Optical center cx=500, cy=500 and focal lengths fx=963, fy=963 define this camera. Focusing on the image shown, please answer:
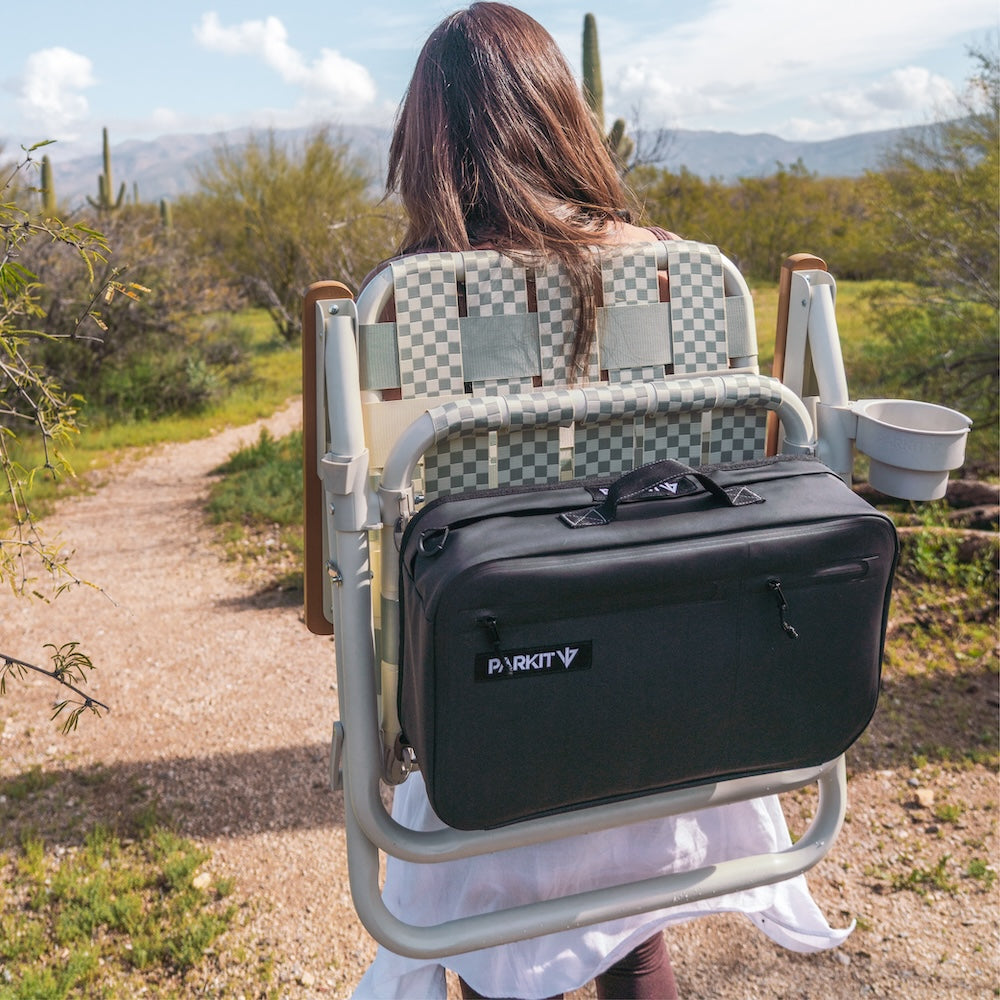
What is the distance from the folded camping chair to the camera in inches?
53.1

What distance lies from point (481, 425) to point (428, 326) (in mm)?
169

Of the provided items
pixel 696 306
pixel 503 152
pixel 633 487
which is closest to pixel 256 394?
pixel 503 152

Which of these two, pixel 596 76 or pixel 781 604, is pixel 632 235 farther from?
pixel 596 76

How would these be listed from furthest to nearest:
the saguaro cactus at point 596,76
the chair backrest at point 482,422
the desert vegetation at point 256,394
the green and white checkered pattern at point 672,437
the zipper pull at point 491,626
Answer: the saguaro cactus at point 596,76
the desert vegetation at point 256,394
the green and white checkered pattern at point 672,437
the chair backrest at point 482,422
the zipper pull at point 491,626

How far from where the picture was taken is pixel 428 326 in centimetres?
136

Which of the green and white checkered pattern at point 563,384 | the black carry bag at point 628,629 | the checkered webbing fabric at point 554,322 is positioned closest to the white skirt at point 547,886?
the black carry bag at point 628,629

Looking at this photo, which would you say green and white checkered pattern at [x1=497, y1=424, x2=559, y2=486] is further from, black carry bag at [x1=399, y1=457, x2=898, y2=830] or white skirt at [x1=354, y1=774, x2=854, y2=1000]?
white skirt at [x1=354, y1=774, x2=854, y2=1000]

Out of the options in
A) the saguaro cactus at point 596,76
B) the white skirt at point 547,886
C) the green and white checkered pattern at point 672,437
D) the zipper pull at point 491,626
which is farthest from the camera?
the saguaro cactus at point 596,76

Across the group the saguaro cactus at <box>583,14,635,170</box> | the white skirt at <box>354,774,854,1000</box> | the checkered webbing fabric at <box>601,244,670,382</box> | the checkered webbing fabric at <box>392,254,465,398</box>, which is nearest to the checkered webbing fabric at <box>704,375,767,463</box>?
the checkered webbing fabric at <box>601,244,670,382</box>

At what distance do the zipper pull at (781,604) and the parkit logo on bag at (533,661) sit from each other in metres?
0.26

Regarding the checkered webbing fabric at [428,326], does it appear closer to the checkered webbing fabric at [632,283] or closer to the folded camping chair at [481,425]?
the folded camping chair at [481,425]

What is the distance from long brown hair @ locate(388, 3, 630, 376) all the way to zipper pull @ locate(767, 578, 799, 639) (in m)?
0.44

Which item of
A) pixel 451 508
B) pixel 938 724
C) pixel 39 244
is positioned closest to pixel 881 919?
pixel 938 724

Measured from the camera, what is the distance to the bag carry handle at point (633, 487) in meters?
1.23
